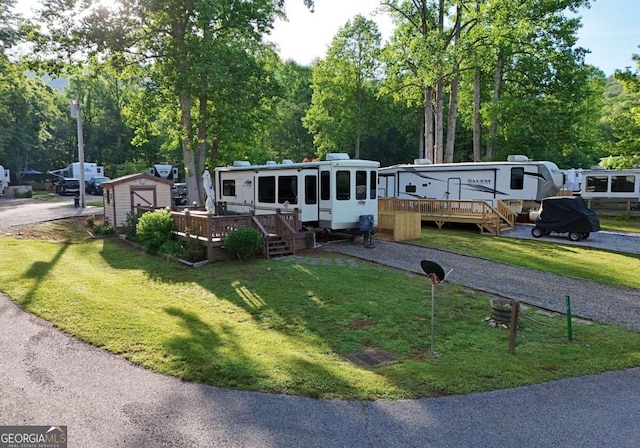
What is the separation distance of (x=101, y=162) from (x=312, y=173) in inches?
1622

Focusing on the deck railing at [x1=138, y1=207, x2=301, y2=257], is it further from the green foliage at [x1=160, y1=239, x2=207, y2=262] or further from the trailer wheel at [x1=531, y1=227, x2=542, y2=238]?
the trailer wheel at [x1=531, y1=227, x2=542, y2=238]

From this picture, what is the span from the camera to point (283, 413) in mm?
4289

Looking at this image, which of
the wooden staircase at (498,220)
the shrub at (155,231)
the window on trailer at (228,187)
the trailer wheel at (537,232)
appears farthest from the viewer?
the window on trailer at (228,187)

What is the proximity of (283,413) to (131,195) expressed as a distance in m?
15.1

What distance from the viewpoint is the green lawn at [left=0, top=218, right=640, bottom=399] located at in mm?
5203

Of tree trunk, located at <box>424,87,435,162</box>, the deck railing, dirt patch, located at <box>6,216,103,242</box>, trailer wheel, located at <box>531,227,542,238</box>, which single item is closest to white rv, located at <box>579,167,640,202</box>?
tree trunk, located at <box>424,87,435,162</box>

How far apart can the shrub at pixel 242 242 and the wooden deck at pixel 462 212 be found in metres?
7.94

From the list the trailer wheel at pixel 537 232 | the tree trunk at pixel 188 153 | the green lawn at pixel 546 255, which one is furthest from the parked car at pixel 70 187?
the trailer wheel at pixel 537 232

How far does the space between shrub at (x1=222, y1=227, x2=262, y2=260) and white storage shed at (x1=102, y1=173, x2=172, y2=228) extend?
6648 mm

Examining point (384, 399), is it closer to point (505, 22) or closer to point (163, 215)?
point (163, 215)

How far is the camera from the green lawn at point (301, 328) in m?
5.20

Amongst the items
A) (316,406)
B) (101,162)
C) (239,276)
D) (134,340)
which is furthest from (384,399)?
(101,162)

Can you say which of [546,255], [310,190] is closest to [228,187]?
[310,190]

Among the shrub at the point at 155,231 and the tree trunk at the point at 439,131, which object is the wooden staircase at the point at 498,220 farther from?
the shrub at the point at 155,231
